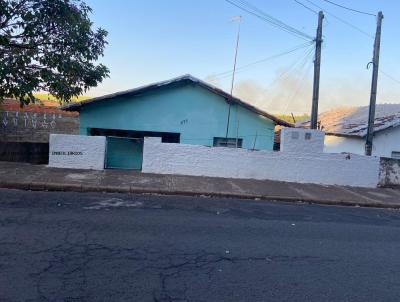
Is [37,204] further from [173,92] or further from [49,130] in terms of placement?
[49,130]

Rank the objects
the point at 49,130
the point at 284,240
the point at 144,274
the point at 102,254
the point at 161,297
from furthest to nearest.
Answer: the point at 49,130, the point at 284,240, the point at 102,254, the point at 144,274, the point at 161,297

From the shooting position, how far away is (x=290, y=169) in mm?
14609

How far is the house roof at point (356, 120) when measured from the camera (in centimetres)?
2009

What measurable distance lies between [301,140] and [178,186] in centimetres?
539

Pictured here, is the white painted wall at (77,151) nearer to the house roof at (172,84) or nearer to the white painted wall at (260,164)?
the white painted wall at (260,164)

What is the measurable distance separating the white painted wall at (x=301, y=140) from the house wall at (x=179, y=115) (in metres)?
3.50

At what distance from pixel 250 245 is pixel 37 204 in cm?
448

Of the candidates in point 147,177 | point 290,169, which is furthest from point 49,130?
point 290,169

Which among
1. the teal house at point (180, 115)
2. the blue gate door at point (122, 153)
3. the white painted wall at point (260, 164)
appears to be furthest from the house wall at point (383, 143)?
the blue gate door at point (122, 153)

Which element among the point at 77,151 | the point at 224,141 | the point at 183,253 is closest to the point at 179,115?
the point at 224,141

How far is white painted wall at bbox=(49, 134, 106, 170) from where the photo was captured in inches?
531

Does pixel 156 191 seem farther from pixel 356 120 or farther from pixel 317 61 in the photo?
pixel 356 120

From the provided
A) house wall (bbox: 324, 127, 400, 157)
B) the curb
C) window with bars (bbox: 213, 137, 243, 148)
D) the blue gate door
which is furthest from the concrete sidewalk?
house wall (bbox: 324, 127, 400, 157)

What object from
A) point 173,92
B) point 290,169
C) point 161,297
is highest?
point 173,92
